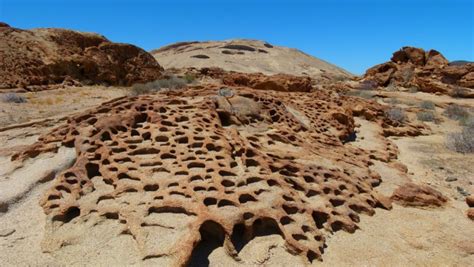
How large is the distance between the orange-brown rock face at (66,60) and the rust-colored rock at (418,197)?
1166 cm

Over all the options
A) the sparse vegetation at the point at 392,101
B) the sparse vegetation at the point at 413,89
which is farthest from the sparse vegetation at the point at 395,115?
the sparse vegetation at the point at 413,89

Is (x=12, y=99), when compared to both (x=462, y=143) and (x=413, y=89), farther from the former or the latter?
(x=413, y=89)

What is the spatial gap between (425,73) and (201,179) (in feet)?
67.6

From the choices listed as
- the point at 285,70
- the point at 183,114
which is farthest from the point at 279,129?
the point at 285,70

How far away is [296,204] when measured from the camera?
414cm

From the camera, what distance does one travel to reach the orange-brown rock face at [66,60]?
41.4 feet

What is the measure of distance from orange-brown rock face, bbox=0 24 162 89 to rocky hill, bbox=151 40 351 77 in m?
18.5

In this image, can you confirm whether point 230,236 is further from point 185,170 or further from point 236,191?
point 185,170

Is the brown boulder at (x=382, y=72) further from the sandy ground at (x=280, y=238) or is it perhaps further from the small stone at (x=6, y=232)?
the small stone at (x=6, y=232)

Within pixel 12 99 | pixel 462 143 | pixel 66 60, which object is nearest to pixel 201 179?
pixel 462 143

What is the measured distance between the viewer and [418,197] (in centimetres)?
480

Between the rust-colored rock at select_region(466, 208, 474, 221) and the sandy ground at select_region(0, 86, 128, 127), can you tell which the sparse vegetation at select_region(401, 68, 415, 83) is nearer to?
the sandy ground at select_region(0, 86, 128, 127)

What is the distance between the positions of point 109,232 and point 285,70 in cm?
3911

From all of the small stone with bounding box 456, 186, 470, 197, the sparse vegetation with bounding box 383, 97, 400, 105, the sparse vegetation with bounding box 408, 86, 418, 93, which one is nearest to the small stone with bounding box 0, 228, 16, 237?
the small stone with bounding box 456, 186, 470, 197
